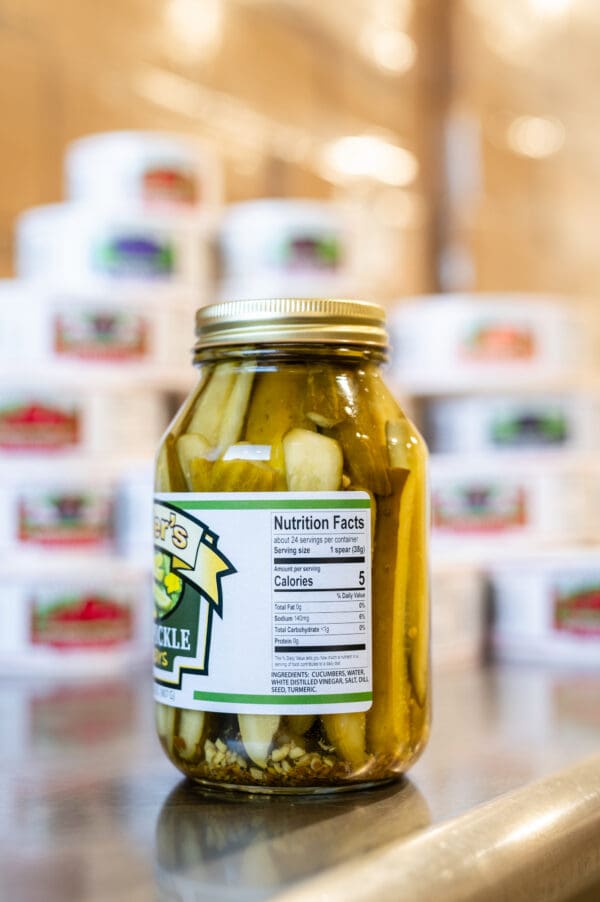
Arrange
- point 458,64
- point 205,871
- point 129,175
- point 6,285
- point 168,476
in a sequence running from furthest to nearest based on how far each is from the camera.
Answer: point 458,64 < point 129,175 < point 6,285 < point 168,476 < point 205,871

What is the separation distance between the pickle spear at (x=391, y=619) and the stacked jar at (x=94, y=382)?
1.66ft

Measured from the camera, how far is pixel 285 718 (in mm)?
519

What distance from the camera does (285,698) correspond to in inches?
20.3

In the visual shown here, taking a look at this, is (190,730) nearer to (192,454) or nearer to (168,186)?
(192,454)

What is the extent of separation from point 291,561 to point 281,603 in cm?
2

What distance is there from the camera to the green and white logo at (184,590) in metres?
0.53

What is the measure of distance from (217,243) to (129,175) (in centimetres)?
12

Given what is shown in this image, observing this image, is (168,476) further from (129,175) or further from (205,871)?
(129,175)

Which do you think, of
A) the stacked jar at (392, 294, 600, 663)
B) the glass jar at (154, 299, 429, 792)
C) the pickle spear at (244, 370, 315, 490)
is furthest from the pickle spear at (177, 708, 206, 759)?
the stacked jar at (392, 294, 600, 663)

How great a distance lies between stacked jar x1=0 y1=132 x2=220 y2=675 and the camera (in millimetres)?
1016

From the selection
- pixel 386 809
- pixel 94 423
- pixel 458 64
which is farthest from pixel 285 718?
pixel 458 64

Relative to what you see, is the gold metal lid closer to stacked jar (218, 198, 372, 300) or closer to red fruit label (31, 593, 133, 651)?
red fruit label (31, 593, 133, 651)

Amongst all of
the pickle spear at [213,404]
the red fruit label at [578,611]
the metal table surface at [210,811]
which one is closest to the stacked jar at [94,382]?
the metal table surface at [210,811]

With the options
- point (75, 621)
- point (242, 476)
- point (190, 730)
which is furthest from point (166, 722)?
point (75, 621)
